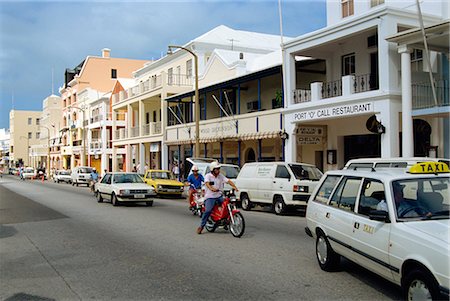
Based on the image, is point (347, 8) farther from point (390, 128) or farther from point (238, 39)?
point (238, 39)

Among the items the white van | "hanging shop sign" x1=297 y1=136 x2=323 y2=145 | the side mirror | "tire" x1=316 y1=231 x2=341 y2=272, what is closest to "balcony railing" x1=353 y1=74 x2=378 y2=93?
"hanging shop sign" x1=297 y1=136 x2=323 y2=145

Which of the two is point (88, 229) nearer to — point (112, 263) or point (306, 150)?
point (112, 263)

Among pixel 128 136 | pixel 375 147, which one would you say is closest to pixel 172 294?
pixel 375 147

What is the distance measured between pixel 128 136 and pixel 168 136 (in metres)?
10.3

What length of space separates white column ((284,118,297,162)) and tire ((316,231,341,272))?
15247mm

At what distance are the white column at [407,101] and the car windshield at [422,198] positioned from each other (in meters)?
11.3

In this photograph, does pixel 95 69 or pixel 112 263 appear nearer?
pixel 112 263

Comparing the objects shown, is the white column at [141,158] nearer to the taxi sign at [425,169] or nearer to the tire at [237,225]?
the tire at [237,225]

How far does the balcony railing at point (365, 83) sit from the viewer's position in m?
19.6

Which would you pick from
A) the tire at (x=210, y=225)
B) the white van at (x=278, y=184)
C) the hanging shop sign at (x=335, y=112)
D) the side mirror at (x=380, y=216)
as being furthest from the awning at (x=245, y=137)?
the side mirror at (x=380, y=216)

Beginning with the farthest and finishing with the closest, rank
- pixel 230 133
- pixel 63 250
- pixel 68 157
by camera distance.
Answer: pixel 68 157
pixel 230 133
pixel 63 250

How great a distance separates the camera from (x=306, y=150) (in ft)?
83.1

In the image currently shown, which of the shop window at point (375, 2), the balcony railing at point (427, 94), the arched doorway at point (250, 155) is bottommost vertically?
the arched doorway at point (250, 155)

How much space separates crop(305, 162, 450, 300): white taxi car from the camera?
4.76m
